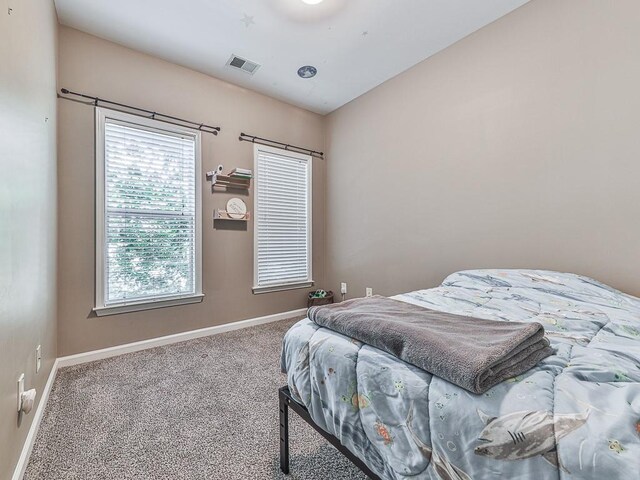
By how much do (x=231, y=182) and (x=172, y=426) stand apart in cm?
230

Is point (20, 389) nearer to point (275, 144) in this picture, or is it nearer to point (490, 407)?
point (490, 407)

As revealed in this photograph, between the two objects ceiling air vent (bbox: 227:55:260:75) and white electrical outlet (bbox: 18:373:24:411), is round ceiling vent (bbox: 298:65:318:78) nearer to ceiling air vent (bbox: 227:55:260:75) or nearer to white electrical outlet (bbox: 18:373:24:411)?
ceiling air vent (bbox: 227:55:260:75)

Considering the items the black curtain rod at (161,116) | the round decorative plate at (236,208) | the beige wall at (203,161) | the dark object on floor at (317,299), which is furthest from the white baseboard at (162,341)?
the black curtain rod at (161,116)

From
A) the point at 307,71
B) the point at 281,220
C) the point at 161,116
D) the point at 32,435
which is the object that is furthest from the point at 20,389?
the point at 307,71

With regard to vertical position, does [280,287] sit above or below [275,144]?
below

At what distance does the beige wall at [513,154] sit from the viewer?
1804 millimetres

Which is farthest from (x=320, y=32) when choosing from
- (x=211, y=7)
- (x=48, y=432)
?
(x=48, y=432)

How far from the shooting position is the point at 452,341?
0.88 metres

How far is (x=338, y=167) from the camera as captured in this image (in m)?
3.85

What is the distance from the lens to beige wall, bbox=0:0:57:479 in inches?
44.3

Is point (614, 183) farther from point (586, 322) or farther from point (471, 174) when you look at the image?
point (586, 322)

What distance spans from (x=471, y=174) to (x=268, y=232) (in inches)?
89.1

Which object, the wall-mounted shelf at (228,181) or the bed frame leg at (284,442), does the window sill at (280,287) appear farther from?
the bed frame leg at (284,442)

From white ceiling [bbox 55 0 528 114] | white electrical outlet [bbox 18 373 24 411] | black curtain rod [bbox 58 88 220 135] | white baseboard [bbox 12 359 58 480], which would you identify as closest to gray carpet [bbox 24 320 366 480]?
white baseboard [bbox 12 359 58 480]
